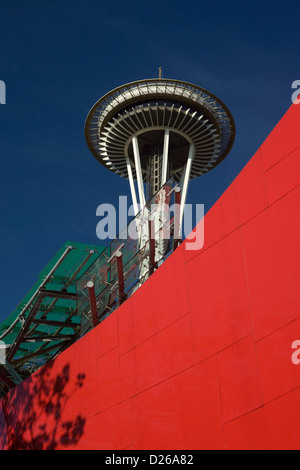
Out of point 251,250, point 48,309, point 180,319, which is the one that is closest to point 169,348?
point 180,319

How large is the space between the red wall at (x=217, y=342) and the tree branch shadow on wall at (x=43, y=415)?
85mm

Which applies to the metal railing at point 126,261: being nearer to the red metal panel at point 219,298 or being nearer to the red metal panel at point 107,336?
the red metal panel at point 107,336

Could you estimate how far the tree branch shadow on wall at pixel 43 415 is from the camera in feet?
40.4

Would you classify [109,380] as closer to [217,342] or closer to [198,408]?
[198,408]

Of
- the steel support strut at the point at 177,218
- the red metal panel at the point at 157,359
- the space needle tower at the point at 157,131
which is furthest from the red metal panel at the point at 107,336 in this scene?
the space needle tower at the point at 157,131

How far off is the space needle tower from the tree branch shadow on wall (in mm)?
20996

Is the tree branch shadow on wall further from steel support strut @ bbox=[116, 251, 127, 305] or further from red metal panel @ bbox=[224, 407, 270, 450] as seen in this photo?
red metal panel @ bbox=[224, 407, 270, 450]

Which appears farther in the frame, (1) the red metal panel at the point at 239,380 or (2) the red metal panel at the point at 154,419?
(2) the red metal panel at the point at 154,419

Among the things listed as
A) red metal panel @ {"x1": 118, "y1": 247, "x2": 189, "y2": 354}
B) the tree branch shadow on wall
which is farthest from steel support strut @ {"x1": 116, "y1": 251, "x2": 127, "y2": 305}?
the tree branch shadow on wall

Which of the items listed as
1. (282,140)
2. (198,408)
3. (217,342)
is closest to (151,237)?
(217,342)

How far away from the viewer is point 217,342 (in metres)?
8.87

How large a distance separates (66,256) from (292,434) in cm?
1342

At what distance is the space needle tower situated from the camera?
36094mm

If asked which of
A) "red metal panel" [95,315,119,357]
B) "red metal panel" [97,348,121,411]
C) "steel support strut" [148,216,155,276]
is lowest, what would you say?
"red metal panel" [97,348,121,411]
